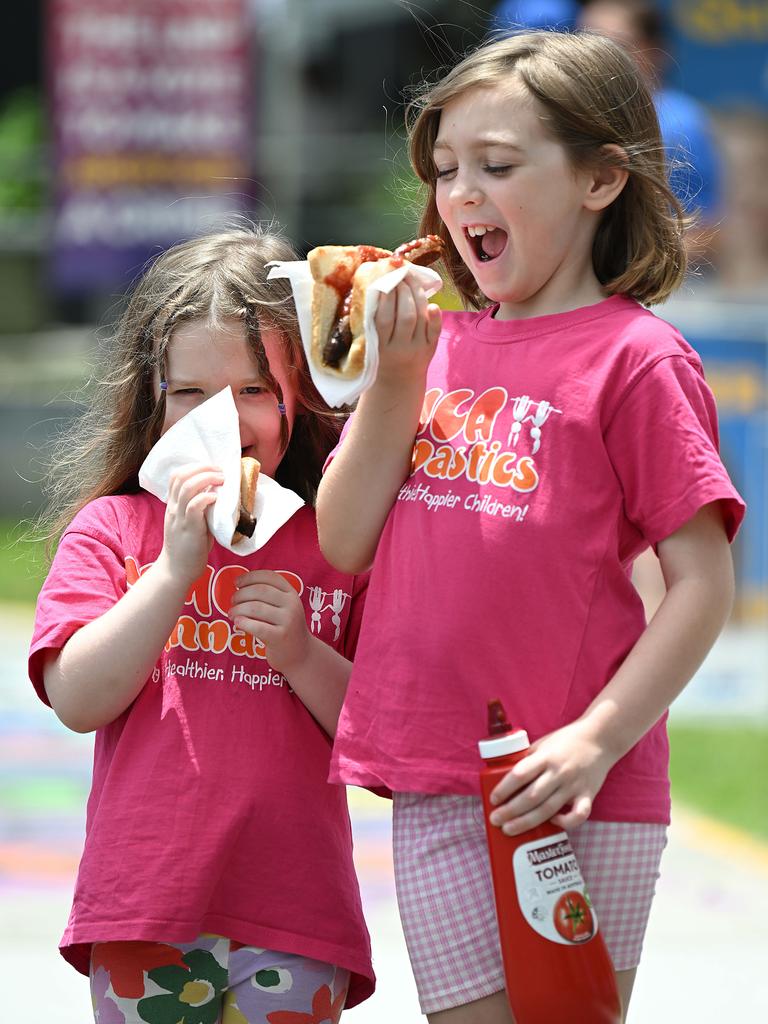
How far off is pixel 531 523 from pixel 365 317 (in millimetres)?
351

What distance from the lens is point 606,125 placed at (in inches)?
89.3

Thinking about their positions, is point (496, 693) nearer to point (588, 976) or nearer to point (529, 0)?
point (588, 976)

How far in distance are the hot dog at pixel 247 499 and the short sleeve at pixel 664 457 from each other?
53 centimetres

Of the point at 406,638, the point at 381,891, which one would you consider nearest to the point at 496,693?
the point at 406,638

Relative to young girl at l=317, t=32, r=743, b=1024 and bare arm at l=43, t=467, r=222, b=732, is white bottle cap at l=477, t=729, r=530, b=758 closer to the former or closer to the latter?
young girl at l=317, t=32, r=743, b=1024

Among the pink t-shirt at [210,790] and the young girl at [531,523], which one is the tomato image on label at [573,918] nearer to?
the young girl at [531,523]

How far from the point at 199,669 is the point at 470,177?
0.83 meters

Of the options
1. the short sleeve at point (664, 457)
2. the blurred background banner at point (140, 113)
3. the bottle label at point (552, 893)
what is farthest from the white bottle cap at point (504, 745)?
the blurred background banner at point (140, 113)

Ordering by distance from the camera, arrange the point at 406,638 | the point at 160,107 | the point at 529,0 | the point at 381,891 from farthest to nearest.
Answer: the point at 160,107 → the point at 529,0 → the point at 381,891 → the point at 406,638

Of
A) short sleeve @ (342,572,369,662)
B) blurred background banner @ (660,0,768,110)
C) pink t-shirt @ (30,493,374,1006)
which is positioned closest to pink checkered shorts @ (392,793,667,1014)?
pink t-shirt @ (30,493,374,1006)

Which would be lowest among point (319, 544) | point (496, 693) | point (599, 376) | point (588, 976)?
point (588, 976)

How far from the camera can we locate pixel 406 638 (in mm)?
2236

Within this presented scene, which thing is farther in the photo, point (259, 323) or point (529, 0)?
point (529, 0)

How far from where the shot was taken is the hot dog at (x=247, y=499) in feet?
7.68
